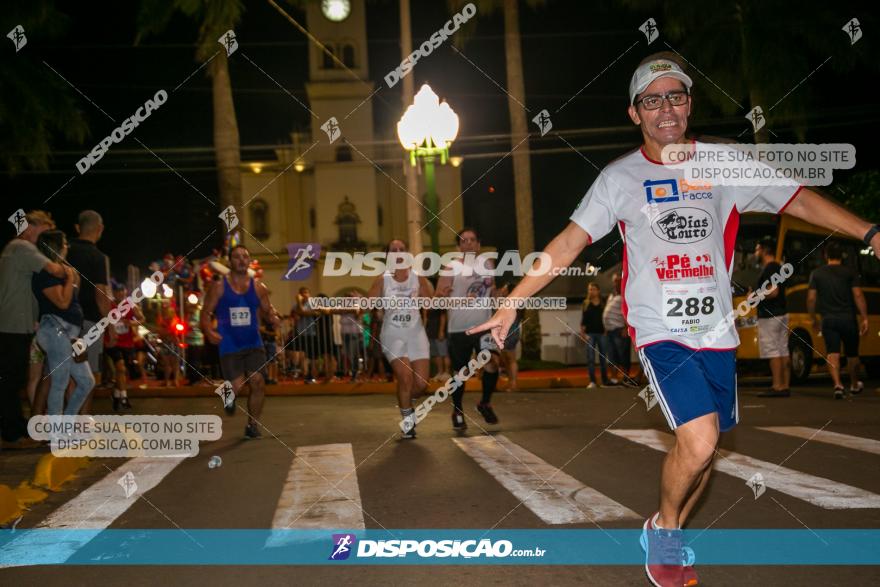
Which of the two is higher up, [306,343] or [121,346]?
[121,346]

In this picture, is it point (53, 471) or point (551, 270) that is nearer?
point (551, 270)

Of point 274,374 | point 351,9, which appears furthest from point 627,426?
point 351,9

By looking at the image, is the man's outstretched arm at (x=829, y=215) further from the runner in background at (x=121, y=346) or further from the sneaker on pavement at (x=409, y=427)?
the runner in background at (x=121, y=346)

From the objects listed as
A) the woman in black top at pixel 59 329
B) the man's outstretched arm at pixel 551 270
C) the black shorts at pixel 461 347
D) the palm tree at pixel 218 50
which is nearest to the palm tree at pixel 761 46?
the palm tree at pixel 218 50

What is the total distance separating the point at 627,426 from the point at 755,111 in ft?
54.7

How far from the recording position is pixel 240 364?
10.4 metres

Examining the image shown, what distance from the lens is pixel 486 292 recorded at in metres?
11.0

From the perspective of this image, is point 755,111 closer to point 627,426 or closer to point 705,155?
point 627,426

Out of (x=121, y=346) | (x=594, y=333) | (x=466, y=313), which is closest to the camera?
(x=466, y=313)

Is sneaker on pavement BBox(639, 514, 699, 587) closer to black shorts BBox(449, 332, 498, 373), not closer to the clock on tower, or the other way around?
black shorts BBox(449, 332, 498, 373)

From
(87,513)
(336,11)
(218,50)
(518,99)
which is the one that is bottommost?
(87,513)

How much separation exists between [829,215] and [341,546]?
301 centimetres

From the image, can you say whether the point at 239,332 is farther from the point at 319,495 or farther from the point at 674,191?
the point at 674,191

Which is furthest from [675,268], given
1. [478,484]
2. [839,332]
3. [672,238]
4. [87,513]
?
[839,332]
